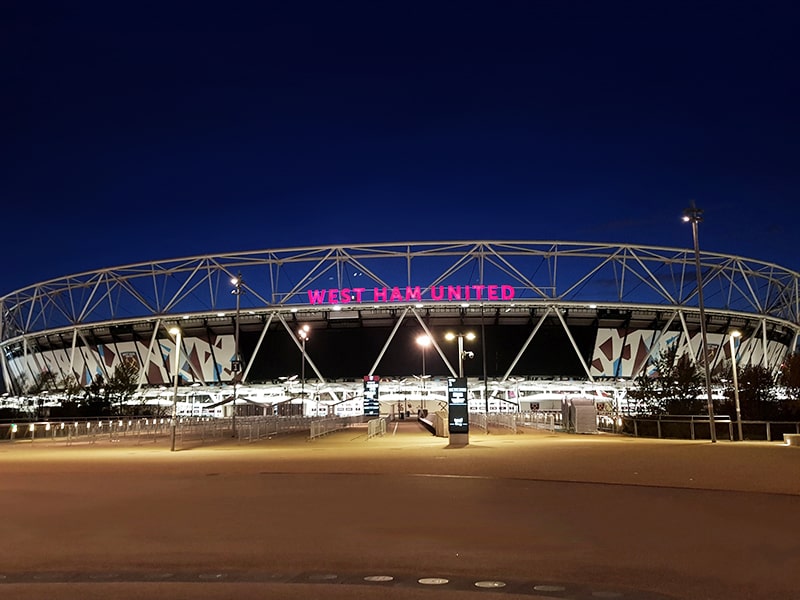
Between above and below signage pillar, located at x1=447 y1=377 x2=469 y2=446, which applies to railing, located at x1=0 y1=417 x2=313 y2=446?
below

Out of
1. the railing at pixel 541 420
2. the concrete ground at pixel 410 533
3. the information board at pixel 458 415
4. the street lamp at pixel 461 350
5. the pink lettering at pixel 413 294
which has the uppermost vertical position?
the pink lettering at pixel 413 294

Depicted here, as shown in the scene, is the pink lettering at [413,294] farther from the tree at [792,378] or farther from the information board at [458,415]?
the information board at [458,415]

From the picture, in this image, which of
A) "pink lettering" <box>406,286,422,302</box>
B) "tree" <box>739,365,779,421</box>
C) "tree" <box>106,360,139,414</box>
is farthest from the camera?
"pink lettering" <box>406,286,422,302</box>

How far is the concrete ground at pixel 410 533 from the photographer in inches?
282

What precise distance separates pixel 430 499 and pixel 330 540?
3.96 meters

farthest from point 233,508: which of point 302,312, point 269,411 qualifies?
point 302,312

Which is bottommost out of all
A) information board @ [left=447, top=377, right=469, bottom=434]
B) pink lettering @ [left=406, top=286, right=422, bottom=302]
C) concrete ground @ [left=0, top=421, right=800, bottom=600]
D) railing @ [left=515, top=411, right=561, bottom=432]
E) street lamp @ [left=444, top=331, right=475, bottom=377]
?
railing @ [left=515, top=411, right=561, bottom=432]

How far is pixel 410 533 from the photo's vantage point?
9.87 meters

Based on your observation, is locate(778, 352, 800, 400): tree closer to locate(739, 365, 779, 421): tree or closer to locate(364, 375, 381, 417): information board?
locate(739, 365, 779, 421): tree

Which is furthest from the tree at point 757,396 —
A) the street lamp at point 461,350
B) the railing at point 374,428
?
the railing at point 374,428

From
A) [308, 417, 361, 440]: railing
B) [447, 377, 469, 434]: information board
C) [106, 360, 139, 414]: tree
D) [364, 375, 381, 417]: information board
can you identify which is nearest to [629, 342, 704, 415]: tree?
[308, 417, 361, 440]: railing

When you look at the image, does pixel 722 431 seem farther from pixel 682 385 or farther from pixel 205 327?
pixel 205 327

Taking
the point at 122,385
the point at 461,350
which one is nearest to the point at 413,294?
the point at 122,385

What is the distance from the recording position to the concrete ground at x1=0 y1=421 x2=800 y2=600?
715 cm
